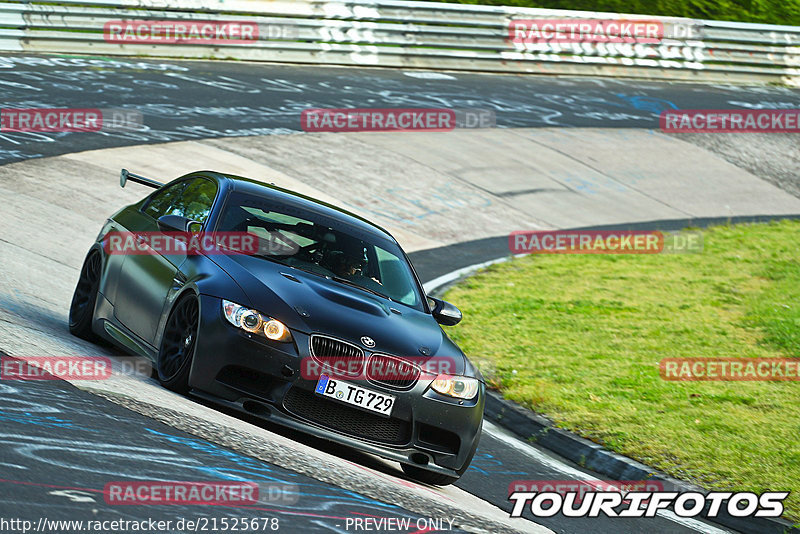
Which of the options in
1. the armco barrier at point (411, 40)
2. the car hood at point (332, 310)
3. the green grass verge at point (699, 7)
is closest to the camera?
the car hood at point (332, 310)

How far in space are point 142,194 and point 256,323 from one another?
9.07 m

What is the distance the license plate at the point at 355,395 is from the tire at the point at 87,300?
2667mm

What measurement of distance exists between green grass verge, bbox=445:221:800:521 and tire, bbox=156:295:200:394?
342cm

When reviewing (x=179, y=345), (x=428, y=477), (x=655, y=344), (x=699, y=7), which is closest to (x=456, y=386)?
(x=428, y=477)

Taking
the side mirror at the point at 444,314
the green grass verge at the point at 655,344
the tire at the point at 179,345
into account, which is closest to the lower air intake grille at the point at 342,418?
the tire at the point at 179,345

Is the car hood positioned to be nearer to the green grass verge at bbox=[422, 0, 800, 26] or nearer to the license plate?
the license plate

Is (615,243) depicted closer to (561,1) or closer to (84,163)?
(84,163)

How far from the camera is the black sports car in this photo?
6477 mm

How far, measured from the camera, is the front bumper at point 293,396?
644 centimetres

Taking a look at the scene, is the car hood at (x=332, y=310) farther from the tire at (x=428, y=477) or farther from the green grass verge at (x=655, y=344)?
the green grass verge at (x=655, y=344)

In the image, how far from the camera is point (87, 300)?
8.48 metres

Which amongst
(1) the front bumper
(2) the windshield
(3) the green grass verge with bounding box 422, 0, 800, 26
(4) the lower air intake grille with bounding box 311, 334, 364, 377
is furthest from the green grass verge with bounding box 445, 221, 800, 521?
(3) the green grass verge with bounding box 422, 0, 800, 26

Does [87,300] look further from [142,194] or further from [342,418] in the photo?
[142,194]

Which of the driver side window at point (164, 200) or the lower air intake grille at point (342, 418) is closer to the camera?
the lower air intake grille at point (342, 418)
